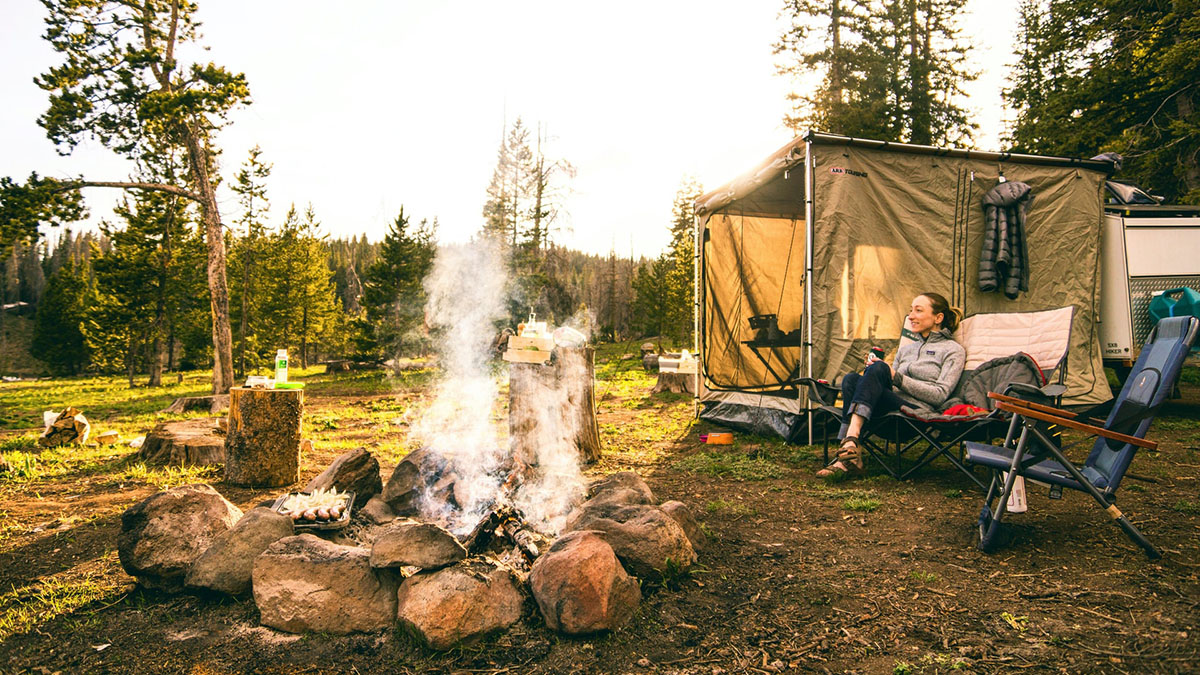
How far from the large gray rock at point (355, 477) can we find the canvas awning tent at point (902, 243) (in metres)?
3.67

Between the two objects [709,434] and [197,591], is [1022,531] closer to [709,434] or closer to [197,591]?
[709,434]

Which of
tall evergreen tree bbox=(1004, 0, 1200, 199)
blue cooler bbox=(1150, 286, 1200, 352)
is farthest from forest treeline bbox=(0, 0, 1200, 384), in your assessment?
blue cooler bbox=(1150, 286, 1200, 352)

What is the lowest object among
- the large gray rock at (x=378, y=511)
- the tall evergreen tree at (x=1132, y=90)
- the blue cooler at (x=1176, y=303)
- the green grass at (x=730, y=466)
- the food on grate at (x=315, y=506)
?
the green grass at (x=730, y=466)

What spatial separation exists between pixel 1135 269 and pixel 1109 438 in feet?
16.5

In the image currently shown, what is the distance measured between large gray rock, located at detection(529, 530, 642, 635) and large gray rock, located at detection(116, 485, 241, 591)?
A: 1.53 m

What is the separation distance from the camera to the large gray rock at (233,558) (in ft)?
7.77

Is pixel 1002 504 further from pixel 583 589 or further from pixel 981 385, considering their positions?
pixel 583 589

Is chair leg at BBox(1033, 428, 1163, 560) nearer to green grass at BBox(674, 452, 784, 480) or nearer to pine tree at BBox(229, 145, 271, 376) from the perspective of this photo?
green grass at BBox(674, 452, 784, 480)

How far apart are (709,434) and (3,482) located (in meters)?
5.83

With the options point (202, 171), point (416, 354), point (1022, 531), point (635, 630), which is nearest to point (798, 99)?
point (416, 354)

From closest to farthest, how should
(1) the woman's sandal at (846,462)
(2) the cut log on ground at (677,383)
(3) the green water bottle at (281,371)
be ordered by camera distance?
(1) the woman's sandal at (846,462)
(3) the green water bottle at (281,371)
(2) the cut log on ground at (677,383)

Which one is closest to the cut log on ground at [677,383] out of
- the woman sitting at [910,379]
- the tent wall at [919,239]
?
the tent wall at [919,239]

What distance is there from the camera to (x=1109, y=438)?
252cm

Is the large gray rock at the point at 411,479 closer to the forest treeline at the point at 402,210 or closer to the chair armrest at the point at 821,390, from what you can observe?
the chair armrest at the point at 821,390
